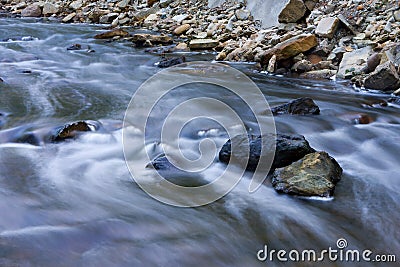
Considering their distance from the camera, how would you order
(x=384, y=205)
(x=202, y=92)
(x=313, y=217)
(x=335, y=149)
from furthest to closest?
1. (x=202, y=92)
2. (x=335, y=149)
3. (x=384, y=205)
4. (x=313, y=217)

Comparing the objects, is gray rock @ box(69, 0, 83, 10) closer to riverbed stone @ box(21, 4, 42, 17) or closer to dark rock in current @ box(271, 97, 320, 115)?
riverbed stone @ box(21, 4, 42, 17)

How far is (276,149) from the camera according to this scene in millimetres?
3299

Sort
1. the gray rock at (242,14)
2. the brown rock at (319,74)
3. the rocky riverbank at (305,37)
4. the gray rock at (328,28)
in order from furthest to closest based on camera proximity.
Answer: the gray rock at (242,14) → the gray rock at (328,28) → the brown rock at (319,74) → the rocky riverbank at (305,37)

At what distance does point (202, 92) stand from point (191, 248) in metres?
4.01

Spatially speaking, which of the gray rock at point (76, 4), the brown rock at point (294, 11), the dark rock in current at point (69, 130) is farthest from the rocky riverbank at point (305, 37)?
the gray rock at point (76, 4)

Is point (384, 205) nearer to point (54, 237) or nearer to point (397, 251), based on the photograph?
point (397, 251)

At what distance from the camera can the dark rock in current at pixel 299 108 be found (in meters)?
4.82

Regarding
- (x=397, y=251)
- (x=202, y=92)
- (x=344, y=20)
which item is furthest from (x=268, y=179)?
(x=344, y=20)

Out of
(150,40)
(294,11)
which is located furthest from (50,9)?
(294,11)

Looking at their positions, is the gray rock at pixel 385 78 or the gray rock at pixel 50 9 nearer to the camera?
the gray rock at pixel 385 78

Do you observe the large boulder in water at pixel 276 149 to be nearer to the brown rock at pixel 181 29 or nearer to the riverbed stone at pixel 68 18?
the brown rock at pixel 181 29

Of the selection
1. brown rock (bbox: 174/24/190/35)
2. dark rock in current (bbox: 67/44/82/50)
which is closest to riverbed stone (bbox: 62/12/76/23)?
dark rock in current (bbox: 67/44/82/50)

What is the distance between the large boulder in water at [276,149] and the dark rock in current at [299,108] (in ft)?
4.63

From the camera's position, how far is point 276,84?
638 cm
